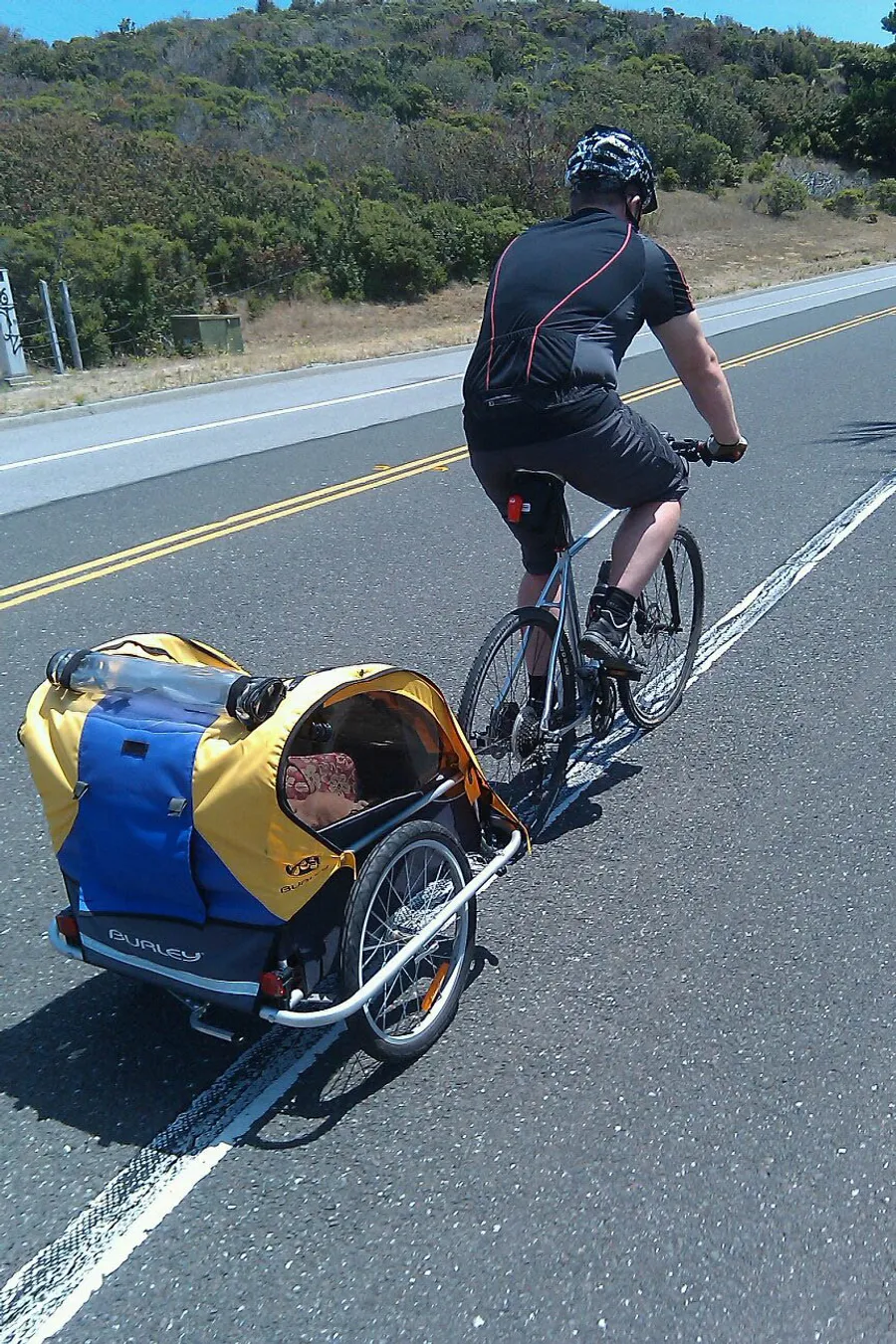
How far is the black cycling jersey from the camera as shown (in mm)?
3746

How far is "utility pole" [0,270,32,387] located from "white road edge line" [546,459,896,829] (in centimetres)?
1452

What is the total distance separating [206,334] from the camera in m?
27.3

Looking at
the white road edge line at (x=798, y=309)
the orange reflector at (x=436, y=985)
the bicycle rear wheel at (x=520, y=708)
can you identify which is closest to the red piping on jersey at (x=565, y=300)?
the bicycle rear wheel at (x=520, y=708)

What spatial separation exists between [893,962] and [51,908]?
8.17 feet

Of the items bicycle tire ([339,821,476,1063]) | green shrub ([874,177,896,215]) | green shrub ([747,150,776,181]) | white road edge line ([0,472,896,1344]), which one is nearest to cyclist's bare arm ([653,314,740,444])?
bicycle tire ([339,821,476,1063])

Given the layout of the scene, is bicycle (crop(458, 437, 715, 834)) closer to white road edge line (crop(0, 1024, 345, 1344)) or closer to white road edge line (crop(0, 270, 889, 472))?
white road edge line (crop(0, 1024, 345, 1344))

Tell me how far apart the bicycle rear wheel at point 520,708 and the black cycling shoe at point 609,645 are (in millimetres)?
92

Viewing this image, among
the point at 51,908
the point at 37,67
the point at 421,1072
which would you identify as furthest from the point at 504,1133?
the point at 37,67

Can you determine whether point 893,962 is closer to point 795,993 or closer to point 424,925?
point 795,993

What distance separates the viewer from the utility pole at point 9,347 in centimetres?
1925

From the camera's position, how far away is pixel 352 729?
3266mm

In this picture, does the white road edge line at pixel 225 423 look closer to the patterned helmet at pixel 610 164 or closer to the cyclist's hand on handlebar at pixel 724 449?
the cyclist's hand on handlebar at pixel 724 449

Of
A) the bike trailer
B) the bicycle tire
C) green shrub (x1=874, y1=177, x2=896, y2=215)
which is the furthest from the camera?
green shrub (x1=874, y1=177, x2=896, y2=215)

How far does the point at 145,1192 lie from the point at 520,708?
6.47 feet
